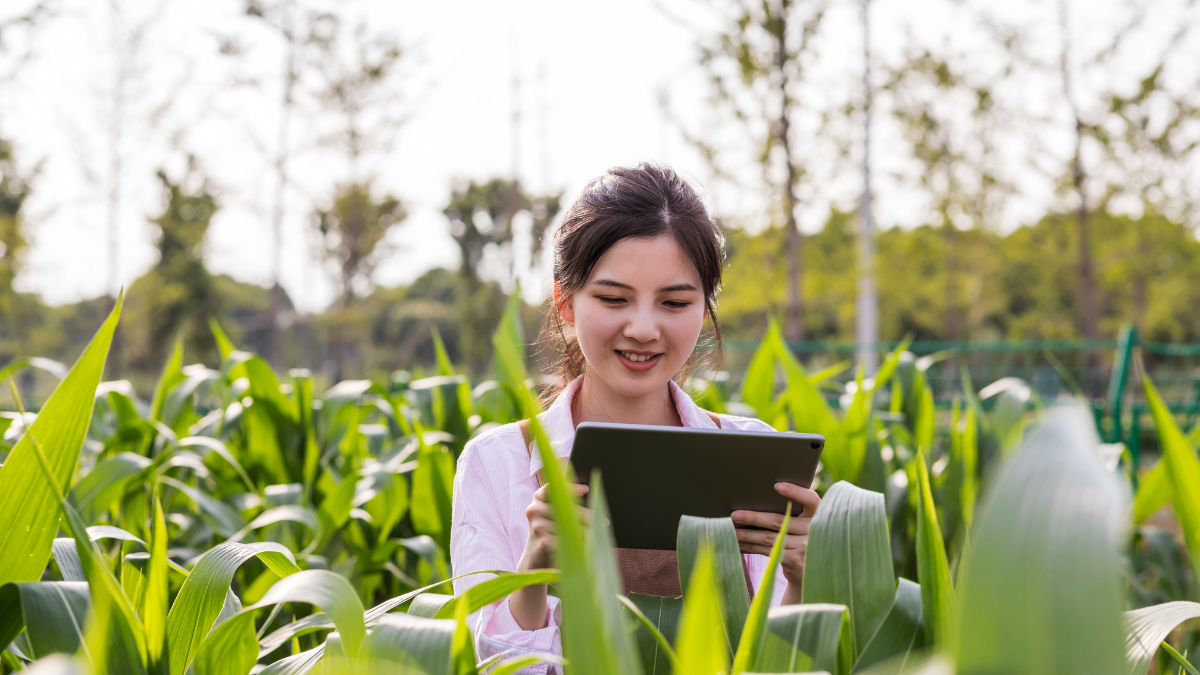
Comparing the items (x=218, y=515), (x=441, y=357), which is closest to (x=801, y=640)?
(x=218, y=515)

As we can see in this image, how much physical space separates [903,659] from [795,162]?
27.1ft

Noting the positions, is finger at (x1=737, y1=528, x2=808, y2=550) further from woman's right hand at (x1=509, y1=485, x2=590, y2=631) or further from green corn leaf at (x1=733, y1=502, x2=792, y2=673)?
green corn leaf at (x1=733, y1=502, x2=792, y2=673)

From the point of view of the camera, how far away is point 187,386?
2.45 metres

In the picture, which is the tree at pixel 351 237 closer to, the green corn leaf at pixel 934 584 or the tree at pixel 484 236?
the tree at pixel 484 236

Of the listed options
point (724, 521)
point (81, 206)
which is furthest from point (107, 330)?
point (81, 206)

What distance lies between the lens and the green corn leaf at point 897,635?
655 millimetres

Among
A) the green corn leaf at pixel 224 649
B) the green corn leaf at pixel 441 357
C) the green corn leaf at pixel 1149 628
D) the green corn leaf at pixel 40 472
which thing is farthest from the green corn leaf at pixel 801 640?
Answer: the green corn leaf at pixel 441 357

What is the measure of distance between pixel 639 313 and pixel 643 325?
0.02 m

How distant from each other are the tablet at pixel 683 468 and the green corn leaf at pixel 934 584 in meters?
Answer: 0.25

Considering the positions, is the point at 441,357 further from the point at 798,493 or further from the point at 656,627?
the point at 656,627

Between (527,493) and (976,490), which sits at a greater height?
(527,493)

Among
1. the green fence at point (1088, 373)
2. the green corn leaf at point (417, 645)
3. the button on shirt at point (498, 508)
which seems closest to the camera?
the green corn leaf at point (417, 645)

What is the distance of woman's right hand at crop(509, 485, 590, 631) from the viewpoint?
0.91 m

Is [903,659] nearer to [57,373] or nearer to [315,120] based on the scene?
[57,373]
